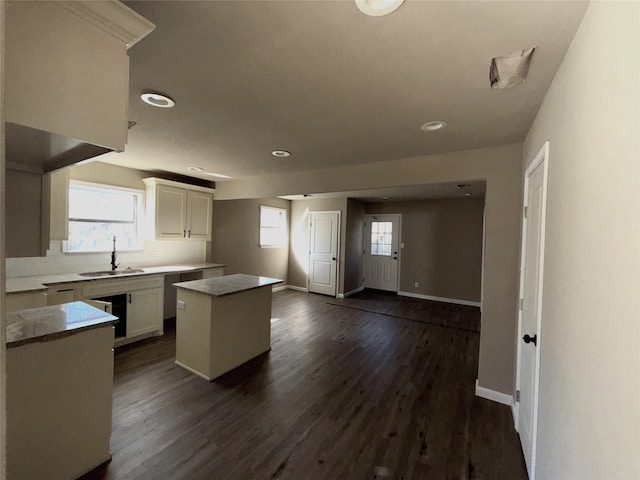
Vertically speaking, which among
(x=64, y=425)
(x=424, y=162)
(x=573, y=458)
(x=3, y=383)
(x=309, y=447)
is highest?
(x=424, y=162)

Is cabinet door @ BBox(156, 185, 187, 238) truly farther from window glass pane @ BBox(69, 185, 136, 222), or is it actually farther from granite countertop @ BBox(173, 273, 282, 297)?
granite countertop @ BBox(173, 273, 282, 297)

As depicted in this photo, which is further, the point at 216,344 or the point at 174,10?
the point at 216,344

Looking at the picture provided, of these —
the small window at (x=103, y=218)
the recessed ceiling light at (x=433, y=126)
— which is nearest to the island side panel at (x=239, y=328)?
the small window at (x=103, y=218)

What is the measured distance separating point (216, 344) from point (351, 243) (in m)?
4.33

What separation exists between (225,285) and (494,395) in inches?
114

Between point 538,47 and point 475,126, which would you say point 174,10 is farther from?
point 475,126

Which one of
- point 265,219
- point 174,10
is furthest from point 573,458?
point 265,219

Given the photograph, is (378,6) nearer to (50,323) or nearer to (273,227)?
(50,323)

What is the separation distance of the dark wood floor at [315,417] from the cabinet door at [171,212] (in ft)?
5.01

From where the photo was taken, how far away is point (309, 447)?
1.96 m

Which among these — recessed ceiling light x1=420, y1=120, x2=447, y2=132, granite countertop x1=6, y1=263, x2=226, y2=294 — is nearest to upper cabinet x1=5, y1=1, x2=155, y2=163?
recessed ceiling light x1=420, y1=120, x2=447, y2=132

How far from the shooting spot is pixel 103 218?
378 cm

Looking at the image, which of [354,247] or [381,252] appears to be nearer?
[354,247]

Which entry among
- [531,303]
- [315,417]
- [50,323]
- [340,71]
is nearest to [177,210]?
[50,323]
